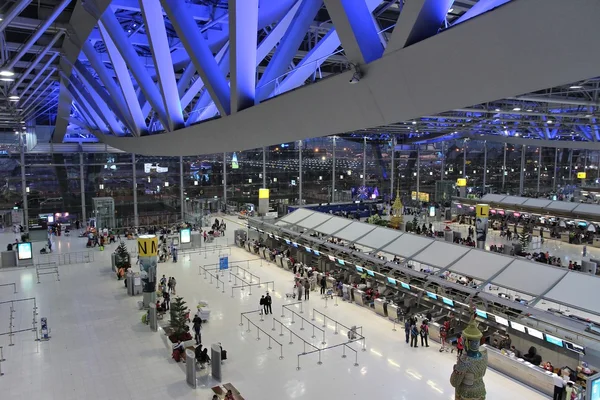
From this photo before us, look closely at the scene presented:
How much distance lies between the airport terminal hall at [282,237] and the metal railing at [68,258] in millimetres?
181

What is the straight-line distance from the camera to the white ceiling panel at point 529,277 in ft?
39.7

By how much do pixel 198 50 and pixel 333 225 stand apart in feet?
54.2

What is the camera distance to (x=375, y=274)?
16.7 metres

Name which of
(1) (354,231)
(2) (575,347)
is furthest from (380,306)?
(2) (575,347)

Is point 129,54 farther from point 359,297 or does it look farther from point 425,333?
point 359,297

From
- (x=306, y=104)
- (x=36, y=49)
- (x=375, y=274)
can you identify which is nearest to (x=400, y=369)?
(x=375, y=274)

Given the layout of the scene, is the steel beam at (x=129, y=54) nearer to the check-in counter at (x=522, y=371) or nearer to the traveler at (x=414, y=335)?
the check-in counter at (x=522, y=371)

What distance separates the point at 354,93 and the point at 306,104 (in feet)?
2.51

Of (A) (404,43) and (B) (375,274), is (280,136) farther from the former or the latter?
(B) (375,274)

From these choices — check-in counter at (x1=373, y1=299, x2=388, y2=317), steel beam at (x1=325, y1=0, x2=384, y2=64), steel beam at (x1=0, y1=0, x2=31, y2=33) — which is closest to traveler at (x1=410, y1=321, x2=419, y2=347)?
check-in counter at (x1=373, y1=299, x2=388, y2=317)

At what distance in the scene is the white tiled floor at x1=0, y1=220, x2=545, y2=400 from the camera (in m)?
10.0

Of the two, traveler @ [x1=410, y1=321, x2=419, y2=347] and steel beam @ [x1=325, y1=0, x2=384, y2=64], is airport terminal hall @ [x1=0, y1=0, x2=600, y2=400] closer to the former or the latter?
steel beam @ [x1=325, y1=0, x2=384, y2=64]

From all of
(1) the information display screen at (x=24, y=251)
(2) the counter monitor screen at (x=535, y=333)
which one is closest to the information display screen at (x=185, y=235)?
(1) the information display screen at (x=24, y=251)

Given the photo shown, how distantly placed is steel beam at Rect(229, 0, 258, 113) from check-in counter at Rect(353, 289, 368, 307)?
1179 cm
